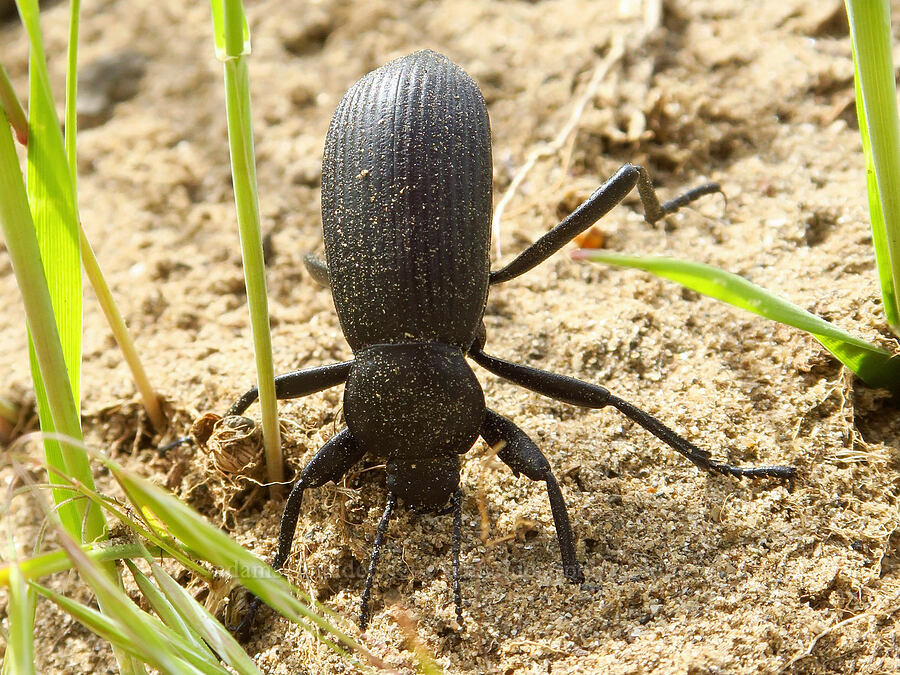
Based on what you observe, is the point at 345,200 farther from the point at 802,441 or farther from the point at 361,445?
the point at 802,441

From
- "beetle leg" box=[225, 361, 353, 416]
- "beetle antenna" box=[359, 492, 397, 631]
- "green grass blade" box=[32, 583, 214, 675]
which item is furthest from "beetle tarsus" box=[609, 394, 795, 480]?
"green grass blade" box=[32, 583, 214, 675]

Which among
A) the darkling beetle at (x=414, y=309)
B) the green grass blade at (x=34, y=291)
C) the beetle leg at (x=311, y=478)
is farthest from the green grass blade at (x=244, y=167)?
the green grass blade at (x=34, y=291)

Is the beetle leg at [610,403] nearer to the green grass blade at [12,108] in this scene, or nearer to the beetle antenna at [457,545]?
the beetle antenna at [457,545]

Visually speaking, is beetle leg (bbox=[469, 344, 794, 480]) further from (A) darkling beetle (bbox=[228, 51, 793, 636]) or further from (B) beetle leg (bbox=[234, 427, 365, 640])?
(B) beetle leg (bbox=[234, 427, 365, 640])

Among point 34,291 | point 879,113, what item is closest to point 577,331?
point 879,113

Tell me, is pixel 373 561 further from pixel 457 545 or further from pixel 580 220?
pixel 580 220

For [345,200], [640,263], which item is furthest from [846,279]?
[345,200]
